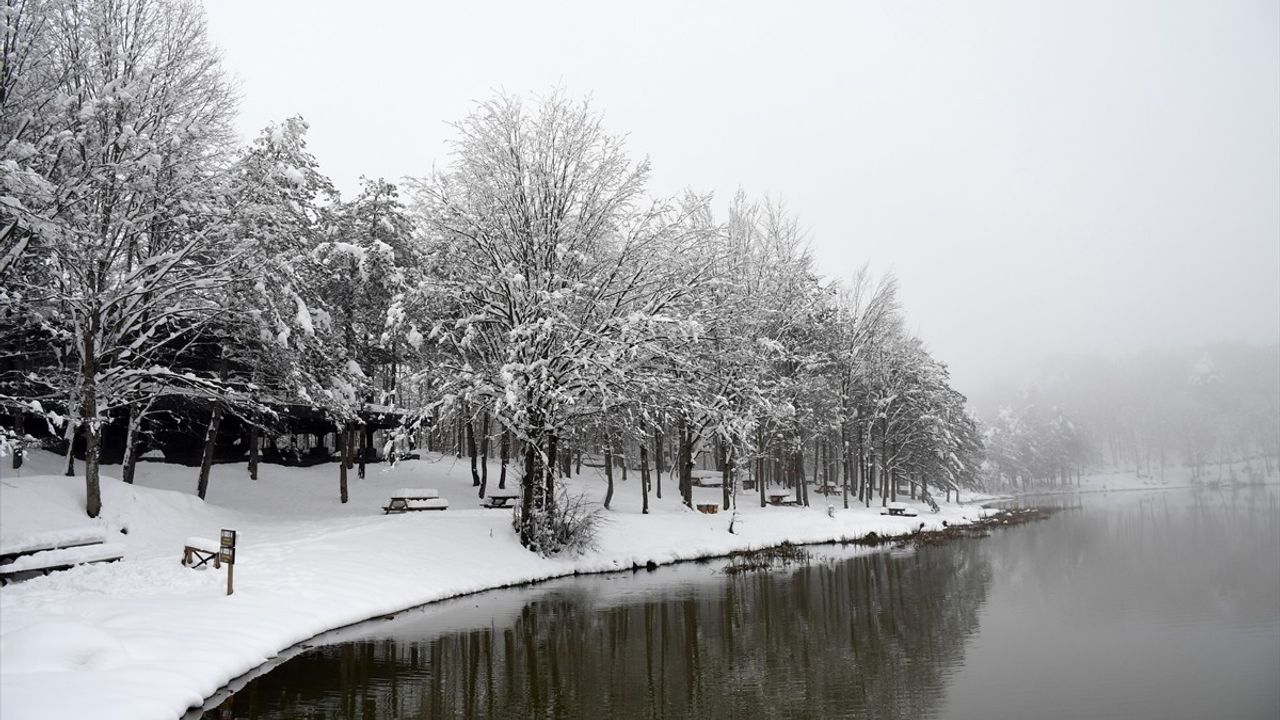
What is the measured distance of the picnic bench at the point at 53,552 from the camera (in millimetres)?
13172

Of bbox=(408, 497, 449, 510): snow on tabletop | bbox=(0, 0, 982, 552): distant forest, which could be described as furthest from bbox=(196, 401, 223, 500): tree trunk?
bbox=(408, 497, 449, 510): snow on tabletop

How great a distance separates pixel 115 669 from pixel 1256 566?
27.0 m

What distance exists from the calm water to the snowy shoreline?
31.3 inches

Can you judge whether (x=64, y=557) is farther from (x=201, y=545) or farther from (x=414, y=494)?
(x=414, y=494)

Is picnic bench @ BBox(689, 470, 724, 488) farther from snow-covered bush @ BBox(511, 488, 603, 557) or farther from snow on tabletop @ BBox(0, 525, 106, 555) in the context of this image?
snow on tabletop @ BBox(0, 525, 106, 555)

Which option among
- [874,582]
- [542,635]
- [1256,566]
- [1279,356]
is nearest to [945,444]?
[1256,566]

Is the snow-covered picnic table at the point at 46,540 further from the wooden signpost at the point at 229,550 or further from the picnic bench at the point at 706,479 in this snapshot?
the picnic bench at the point at 706,479

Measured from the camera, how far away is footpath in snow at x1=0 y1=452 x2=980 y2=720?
8.95 metres

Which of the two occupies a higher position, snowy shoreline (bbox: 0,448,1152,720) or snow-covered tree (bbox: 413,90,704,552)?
snow-covered tree (bbox: 413,90,704,552)

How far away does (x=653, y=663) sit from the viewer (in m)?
11.4

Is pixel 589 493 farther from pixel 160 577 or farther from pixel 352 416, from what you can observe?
pixel 160 577

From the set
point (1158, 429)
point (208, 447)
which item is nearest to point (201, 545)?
point (208, 447)

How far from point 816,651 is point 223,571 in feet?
36.5

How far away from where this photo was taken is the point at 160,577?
45.3ft
